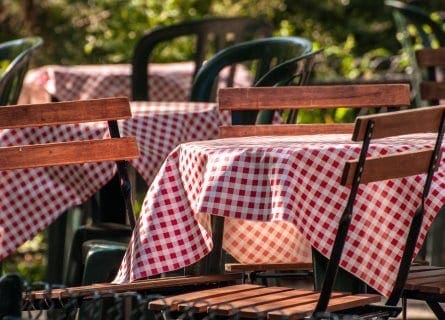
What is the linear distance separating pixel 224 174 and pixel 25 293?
64 centimetres

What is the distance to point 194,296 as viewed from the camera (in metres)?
3.48

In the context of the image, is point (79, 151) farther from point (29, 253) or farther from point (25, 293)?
point (29, 253)

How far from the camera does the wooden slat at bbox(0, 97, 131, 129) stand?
3985mm

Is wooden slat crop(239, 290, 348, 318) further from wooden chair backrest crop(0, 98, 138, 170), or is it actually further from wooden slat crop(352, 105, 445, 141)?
wooden chair backrest crop(0, 98, 138, 170)

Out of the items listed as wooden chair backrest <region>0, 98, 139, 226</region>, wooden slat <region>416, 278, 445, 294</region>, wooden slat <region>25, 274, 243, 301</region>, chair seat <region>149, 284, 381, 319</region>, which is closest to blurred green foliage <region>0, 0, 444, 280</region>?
wooden chair backrest <region>0, 98, 139, 226</region>

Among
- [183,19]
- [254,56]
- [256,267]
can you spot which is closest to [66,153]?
[256,267]

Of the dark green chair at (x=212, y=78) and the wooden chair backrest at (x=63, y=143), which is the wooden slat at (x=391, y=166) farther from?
the dark green chair at (x=212, y=78)

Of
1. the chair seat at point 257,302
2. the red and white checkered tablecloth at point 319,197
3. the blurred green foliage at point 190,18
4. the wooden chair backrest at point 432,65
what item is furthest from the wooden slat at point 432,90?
the blurred green foliage at point 190,18

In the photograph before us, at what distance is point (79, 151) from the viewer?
4.03 meters

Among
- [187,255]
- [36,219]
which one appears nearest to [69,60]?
[36,219]

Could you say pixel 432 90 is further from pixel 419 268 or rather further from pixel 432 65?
pixel 419 268

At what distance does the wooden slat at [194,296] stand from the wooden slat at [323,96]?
0.93 metres

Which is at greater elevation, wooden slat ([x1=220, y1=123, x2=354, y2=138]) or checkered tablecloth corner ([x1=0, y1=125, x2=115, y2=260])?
wooden slat ([x1=220, y1=123, x2=354, y2=138])

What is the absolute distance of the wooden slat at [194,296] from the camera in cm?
334
